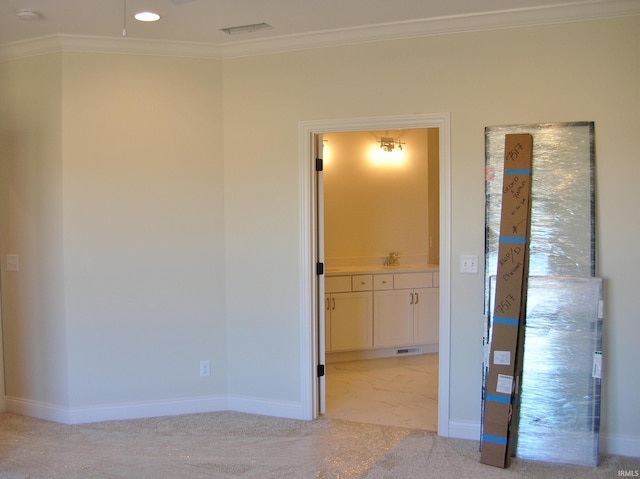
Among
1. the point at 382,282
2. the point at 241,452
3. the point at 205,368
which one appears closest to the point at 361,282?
the point at 382,282

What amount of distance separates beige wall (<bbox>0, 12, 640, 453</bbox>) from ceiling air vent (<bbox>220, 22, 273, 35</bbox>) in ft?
0.98

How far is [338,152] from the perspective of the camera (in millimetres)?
5902

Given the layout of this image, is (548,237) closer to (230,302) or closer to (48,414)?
(230,302)

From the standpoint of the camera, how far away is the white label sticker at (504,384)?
324 centimetres

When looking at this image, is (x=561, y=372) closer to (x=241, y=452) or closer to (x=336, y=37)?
(x=241, y=452)

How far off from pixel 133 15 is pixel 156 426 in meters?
2.61

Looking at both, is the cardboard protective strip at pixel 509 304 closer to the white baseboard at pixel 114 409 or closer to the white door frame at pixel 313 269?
the white door frame at pixel 313 269

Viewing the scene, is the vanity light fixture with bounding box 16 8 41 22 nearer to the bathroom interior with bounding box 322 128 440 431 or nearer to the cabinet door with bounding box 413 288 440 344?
the bathroom interior with bounding box 322 128 440 431

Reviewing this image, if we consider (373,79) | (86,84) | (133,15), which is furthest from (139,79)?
(373,79)

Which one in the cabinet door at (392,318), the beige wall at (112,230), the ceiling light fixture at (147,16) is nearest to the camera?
the ceiling light fixture at (147,16)

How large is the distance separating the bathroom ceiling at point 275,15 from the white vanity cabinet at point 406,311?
2.60m

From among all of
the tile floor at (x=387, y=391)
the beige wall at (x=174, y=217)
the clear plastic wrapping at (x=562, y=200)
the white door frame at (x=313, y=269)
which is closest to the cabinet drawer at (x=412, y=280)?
the tile floor at (x=387, y=391)

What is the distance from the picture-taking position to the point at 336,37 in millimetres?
3744

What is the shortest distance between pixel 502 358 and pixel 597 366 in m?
0.51
